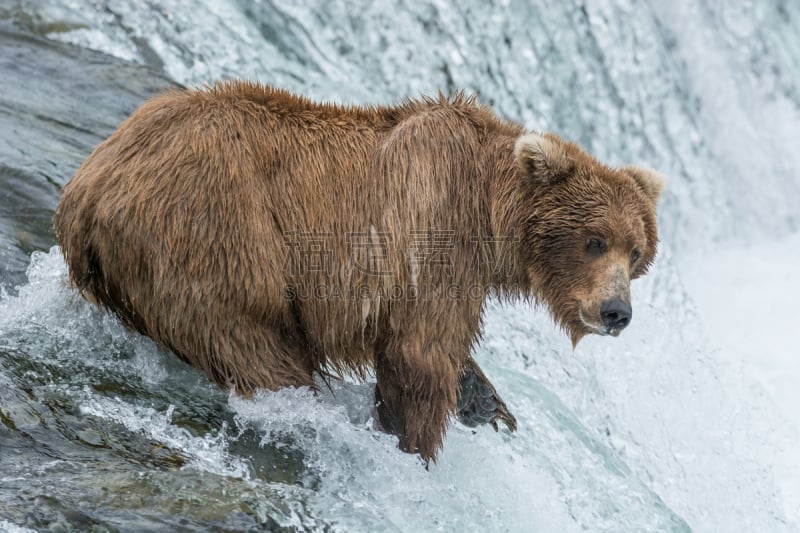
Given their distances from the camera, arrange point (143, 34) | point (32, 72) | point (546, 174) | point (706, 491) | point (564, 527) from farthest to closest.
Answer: point (143, 34)
point (32, 72)
point (706, 491)
point (564, 527)
point (546, 174)

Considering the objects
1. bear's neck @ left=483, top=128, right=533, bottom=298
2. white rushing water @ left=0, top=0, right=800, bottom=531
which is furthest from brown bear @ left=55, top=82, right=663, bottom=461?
white rushing water @ left=0, top=0, right=800, bottom=531

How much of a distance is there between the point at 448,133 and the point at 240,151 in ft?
3.89

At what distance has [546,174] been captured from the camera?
18.8ft

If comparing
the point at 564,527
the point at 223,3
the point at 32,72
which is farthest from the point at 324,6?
the point at 564,527

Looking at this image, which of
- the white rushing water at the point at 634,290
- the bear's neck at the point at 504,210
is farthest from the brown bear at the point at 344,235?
the white rushing water at the point at 634,290

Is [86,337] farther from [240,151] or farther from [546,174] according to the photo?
[546,174]

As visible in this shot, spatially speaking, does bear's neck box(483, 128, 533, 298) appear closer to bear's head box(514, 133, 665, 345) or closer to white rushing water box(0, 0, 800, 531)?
bear's head box(514, 133, 665, 345)

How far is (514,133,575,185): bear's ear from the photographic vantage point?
5602 mm

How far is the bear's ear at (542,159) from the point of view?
18.4ft

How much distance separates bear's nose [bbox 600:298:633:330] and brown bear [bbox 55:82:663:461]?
0.03 feet

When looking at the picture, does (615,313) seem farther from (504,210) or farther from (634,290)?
(634,290)

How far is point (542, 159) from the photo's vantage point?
5.65 meters

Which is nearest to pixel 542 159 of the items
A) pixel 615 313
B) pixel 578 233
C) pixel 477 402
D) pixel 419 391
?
pixel 578 233

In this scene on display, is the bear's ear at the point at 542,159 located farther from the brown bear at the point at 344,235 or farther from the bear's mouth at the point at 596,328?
the bear's mouth at the point at 596,328
